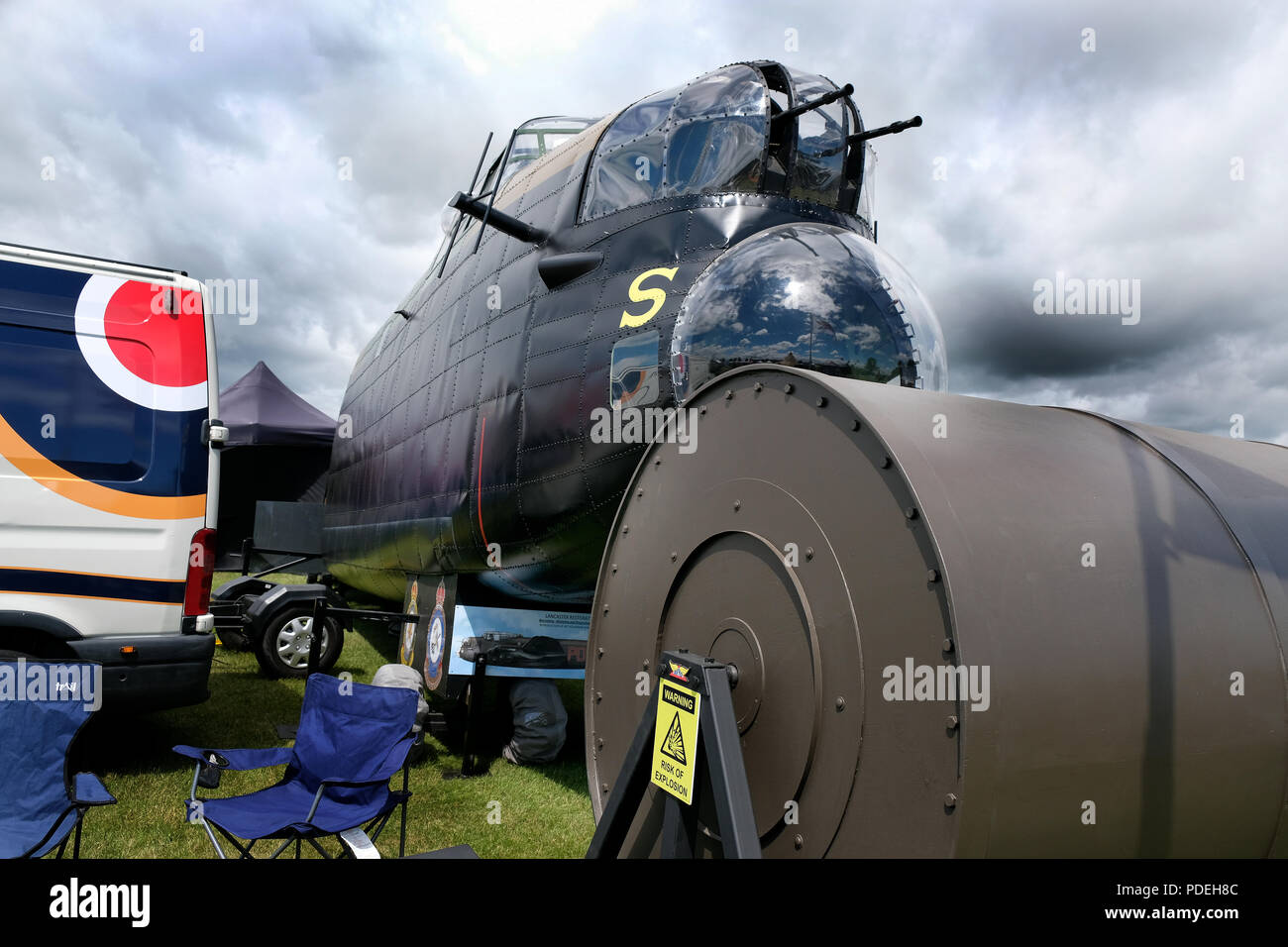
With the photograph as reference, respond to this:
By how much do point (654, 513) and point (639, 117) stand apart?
3.40m

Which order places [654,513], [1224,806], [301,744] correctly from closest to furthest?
[1224,806] < [654,513] < [301,744]

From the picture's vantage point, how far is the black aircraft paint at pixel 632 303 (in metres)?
3.17

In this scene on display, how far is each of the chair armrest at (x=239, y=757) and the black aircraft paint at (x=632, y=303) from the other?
174 centimetres

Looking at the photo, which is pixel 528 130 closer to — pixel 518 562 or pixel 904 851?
pixel 518 562

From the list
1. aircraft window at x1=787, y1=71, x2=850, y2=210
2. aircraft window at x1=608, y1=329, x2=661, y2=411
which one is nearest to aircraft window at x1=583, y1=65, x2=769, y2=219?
aircraft window at x1=787, y1=71, x2=850, y2=210

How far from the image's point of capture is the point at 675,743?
1.86m

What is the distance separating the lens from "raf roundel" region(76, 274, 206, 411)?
500cm

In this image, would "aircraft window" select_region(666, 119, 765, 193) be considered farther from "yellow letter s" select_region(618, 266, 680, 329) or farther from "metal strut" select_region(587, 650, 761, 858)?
"metal strut" select_region(587, 650, 761, 858)

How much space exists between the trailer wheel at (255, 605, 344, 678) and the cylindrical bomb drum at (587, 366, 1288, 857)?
7863mm

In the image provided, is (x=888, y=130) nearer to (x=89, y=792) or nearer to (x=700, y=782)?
(x=700, y=782)

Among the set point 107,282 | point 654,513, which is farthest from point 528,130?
point 654,513

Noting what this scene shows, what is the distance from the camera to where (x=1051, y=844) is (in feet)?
4.47
